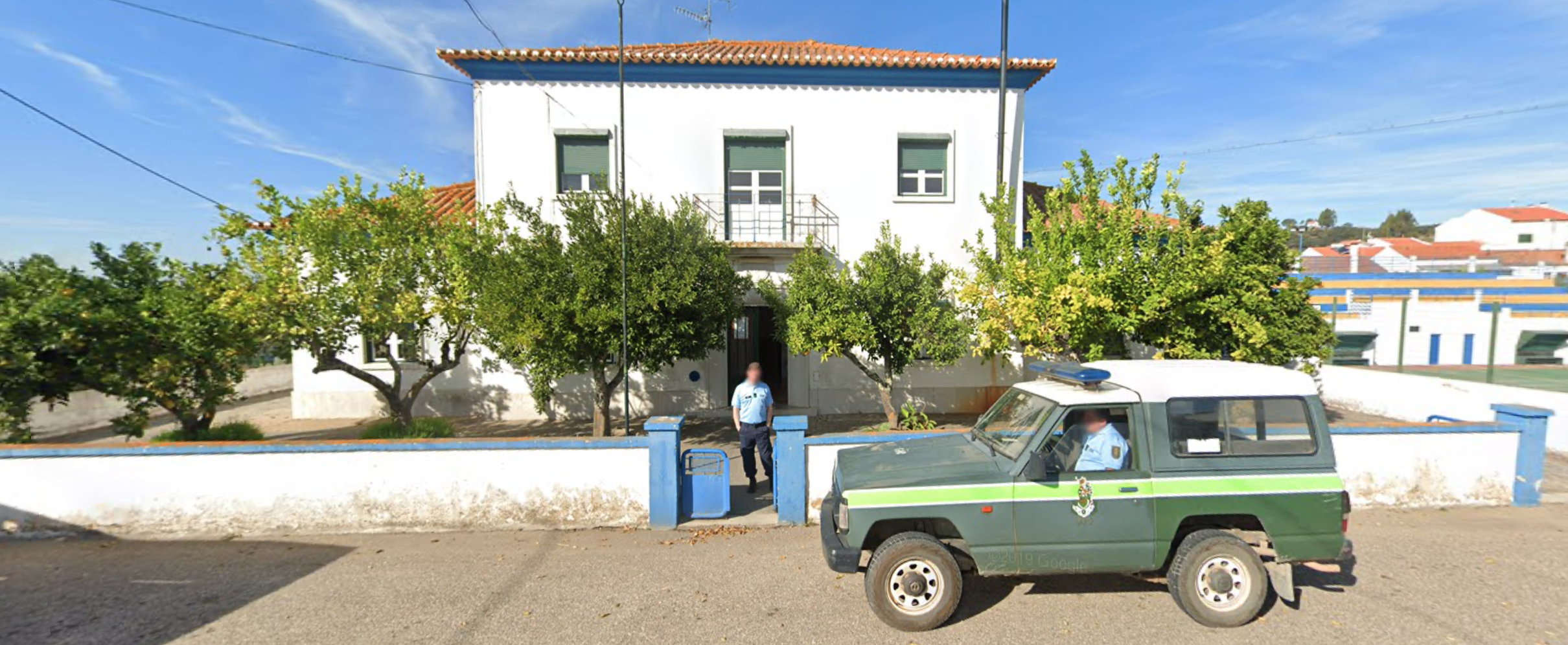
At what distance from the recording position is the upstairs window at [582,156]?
38.5ft

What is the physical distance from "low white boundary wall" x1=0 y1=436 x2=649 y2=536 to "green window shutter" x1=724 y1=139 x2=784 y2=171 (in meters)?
7.66

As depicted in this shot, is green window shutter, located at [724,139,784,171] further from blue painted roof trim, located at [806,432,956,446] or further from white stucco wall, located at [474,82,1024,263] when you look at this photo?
blue painted roof trim, located at [806,432,956,446]

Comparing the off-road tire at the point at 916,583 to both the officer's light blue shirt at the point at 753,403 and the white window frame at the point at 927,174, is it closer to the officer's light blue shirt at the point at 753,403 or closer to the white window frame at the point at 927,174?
the officer's light blue shirt at the point at 753,403

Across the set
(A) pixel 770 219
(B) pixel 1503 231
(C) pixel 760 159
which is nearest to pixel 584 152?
(C) pixel 760 159

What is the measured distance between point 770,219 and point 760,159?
1.31 meters

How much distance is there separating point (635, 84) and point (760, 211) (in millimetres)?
3740

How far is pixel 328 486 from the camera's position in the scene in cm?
590

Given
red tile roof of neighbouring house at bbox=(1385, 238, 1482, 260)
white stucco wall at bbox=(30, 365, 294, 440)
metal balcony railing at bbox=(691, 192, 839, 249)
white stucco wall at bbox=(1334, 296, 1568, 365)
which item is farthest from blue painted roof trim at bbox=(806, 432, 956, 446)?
red tile roof of neighbouring house at bbox=(1385, 238, 1482, 260)

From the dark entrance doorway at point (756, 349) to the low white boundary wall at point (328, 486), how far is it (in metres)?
6.44

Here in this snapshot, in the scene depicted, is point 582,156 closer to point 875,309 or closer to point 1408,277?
point 875,309

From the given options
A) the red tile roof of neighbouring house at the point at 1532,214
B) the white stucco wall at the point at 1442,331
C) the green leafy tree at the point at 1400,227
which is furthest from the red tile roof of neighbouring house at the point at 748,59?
the green leafy tree at the point at 1400,227

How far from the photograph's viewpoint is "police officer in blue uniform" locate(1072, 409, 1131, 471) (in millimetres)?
4117

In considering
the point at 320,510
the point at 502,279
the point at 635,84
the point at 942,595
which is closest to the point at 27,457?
the point at 320,510

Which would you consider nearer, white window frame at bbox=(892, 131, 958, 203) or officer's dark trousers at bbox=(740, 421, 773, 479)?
officer's dark trousers at bbox=(740, 421, 773, 479)
